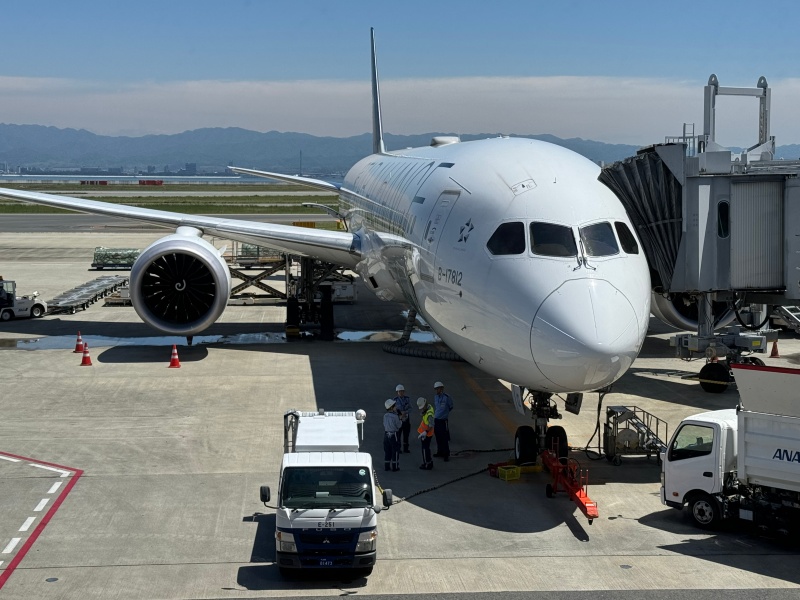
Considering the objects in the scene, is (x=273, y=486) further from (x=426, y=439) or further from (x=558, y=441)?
(x=558, y=441)

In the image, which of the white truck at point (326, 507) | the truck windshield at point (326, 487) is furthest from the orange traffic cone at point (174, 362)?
the truck windshield at point (326, 487)

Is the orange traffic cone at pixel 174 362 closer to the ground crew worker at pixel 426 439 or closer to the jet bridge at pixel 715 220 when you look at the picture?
the ground crew worker at pixel 426 439

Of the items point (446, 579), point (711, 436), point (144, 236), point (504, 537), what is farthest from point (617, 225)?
point (144, 236)

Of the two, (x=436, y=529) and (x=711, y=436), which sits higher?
(x=711, y=436)

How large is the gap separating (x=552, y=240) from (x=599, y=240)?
0.70 m

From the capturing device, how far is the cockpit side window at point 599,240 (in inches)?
588

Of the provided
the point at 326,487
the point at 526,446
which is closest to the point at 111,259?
the point at 526,446

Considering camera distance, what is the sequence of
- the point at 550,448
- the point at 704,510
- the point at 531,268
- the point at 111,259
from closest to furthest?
the point at 704,510, the point at 531,268, the point at 550,448, the point at 111,259

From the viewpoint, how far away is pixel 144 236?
212 ft

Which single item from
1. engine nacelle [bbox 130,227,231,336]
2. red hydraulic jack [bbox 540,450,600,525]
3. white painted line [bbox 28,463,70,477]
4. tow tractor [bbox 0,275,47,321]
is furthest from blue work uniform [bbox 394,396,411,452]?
tow tractor [bbox 0,275,47,321]

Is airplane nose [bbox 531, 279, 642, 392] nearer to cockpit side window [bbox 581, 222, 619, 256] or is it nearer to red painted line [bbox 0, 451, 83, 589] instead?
cockpit side window [bbox 581, 222, 619, 256]

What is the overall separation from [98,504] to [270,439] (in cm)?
399

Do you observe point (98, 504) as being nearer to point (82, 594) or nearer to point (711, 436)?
point (82, 594)

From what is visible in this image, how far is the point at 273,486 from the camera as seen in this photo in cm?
1530
